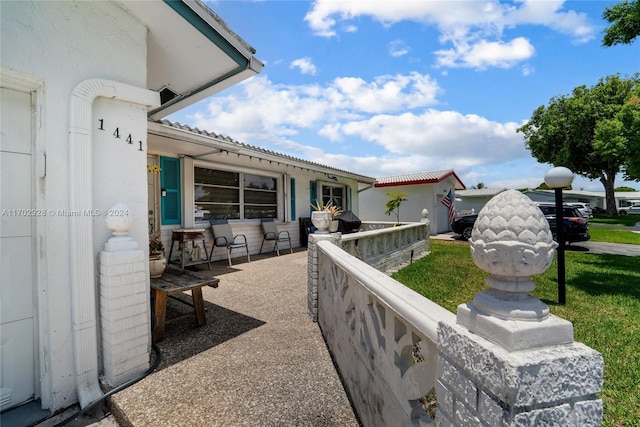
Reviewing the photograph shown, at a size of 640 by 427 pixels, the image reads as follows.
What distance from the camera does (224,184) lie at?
7.43 metres

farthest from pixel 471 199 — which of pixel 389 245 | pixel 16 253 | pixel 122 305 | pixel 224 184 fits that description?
pixel 16 253

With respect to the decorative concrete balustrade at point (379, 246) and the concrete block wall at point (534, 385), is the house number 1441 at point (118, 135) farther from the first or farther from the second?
the concrete block wall at point (534, 385)

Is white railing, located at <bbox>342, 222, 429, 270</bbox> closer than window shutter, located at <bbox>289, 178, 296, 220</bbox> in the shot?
Yes

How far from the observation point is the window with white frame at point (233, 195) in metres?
6.90

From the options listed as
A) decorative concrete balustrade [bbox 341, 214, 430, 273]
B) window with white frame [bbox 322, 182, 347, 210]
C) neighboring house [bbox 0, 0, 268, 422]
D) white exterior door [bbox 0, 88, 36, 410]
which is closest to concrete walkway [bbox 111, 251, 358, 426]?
neighboring house [bbox 0, 0, 268, 422]

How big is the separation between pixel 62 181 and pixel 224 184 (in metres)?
5.42

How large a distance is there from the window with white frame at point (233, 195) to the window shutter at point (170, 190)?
1.84 feet

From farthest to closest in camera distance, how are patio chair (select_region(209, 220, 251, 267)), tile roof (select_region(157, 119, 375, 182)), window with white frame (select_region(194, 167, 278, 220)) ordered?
window with white frame (select_region(194, 167, 278, 220)), patio chair (select_region(209, 220, 251, 267)), tile roof (select_region(157, 119, 375, 182))

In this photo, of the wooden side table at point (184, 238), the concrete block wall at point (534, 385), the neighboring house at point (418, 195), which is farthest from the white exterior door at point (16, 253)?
the neighboring house at point (418, 195)

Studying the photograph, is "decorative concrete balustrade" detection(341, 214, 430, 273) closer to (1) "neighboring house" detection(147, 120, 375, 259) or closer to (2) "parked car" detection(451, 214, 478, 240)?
(1) "neighboring house" detection(147, 120, 375, 259)

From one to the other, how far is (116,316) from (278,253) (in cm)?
577

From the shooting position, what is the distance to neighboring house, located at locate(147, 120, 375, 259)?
5613mm

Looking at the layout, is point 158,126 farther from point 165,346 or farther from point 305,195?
point 305,195

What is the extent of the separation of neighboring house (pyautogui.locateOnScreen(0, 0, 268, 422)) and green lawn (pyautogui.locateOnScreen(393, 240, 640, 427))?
12.3ft
